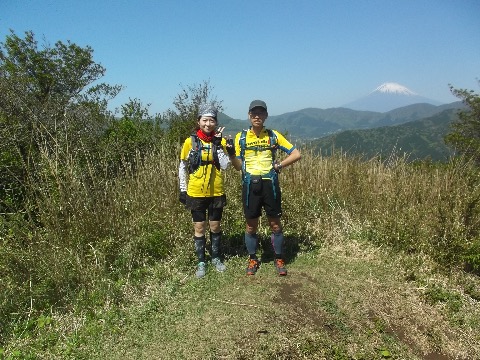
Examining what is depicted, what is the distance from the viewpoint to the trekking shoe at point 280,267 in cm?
393

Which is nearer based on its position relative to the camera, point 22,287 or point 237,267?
point 22,287

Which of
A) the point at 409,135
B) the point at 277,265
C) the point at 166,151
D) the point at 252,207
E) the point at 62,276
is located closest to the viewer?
the point at 62,276

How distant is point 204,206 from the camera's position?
12.7 feet

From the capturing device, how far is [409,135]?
161 m

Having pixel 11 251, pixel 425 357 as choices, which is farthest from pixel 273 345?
pixel 11 251

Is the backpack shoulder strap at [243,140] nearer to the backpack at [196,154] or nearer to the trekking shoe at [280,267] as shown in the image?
the backpack at [196,154]

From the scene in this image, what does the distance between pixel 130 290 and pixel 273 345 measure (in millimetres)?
1815

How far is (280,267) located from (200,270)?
1.04m

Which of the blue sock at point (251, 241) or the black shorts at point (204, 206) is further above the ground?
the black shorts at point (204, 206)

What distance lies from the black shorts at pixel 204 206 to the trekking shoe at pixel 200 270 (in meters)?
0.60

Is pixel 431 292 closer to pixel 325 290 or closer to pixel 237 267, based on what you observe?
pixel 325 290

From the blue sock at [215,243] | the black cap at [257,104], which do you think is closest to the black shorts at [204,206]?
the blue sock at [215,243]

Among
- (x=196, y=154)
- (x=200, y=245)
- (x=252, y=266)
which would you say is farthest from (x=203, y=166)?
(x=252, y=266)

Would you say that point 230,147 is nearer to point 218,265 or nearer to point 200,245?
point 200,245
